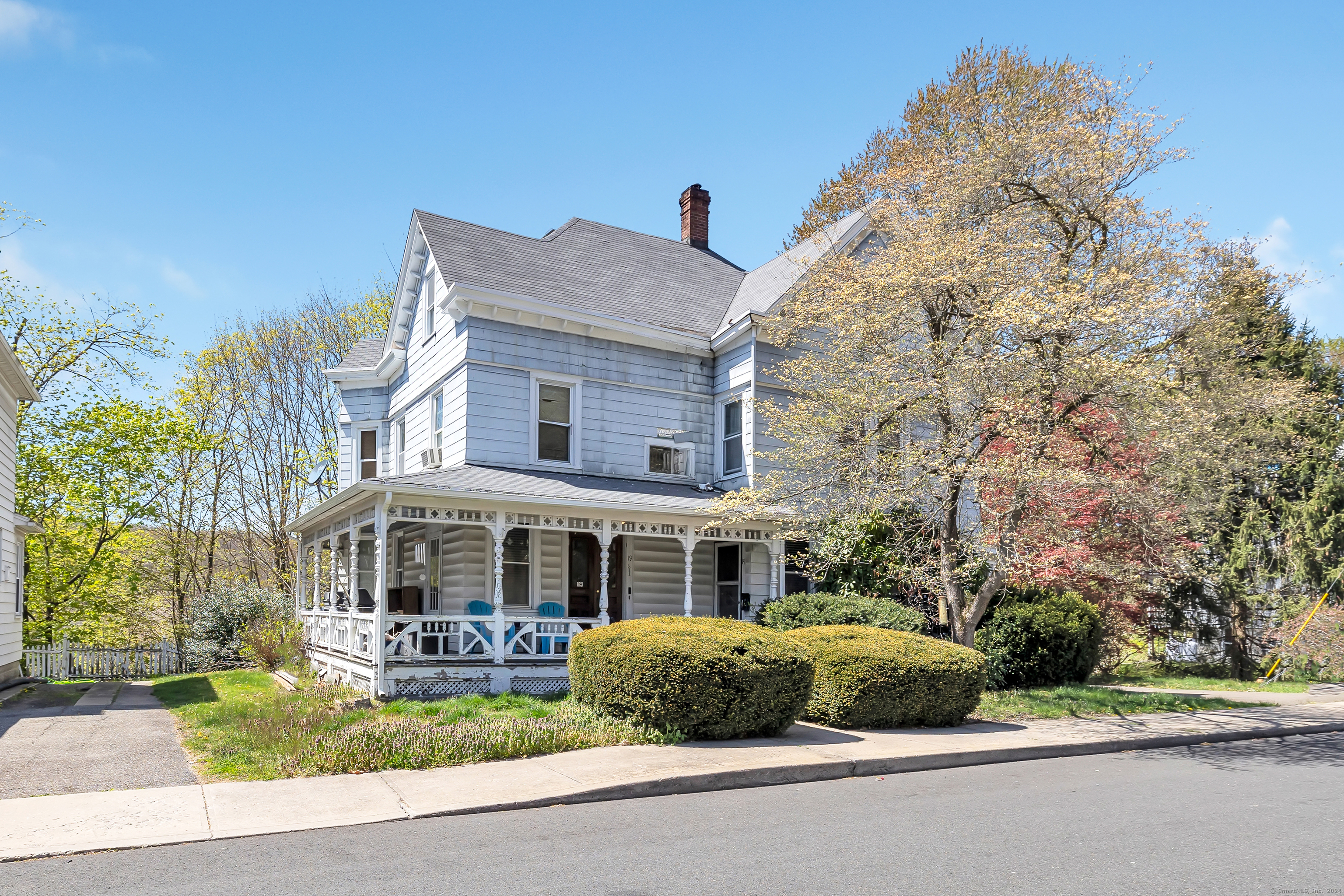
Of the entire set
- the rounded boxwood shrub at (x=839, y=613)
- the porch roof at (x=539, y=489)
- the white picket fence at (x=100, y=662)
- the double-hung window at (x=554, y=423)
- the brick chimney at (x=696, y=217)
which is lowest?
the white picket fence at (x=100, y=662)

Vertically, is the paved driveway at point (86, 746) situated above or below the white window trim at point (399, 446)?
below

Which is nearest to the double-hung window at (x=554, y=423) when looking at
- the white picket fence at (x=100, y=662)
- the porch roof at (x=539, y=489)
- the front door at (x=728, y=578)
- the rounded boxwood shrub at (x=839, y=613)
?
the porch roof at (x=539, y=489)

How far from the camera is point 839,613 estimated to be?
14.9 metres

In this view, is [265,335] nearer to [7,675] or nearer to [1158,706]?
[7,675]

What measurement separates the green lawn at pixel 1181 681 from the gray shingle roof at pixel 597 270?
36.9ft

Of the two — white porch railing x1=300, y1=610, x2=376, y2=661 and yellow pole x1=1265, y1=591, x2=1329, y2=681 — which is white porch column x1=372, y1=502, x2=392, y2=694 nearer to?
white porch railing x1=300, y1=610, x2=376, y2=661

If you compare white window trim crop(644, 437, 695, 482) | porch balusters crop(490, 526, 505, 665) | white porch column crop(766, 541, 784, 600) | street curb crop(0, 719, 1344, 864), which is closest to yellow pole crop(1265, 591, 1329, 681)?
street curb crop(0, 719, 1344, 864)

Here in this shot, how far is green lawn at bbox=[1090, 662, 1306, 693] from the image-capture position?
1761 centimetres

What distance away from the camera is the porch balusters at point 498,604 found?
14.1 meters

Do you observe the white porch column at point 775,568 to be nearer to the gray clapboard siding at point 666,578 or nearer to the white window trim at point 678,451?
the gray clapboard siding at point 666,578

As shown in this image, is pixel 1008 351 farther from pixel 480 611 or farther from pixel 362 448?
pixel 362 448

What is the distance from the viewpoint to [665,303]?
19.6 meters

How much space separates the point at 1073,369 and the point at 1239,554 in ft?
36.2

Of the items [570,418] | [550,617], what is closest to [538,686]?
[550,617]
